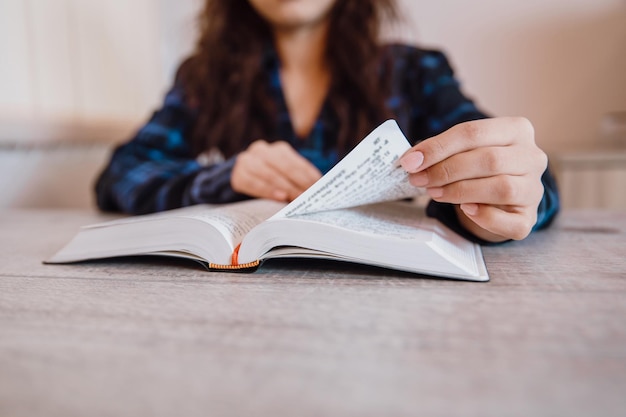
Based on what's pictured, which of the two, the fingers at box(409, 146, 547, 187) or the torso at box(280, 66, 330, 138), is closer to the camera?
the fingers at box(409, 146, 547, 187)

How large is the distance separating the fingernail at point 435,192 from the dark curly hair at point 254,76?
0.64 m

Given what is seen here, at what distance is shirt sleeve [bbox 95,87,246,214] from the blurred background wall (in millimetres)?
382

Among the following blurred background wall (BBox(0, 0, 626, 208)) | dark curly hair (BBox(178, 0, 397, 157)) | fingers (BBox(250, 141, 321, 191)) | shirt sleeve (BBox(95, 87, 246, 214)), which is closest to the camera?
fingers (BBox(250, 141, 321, 191))

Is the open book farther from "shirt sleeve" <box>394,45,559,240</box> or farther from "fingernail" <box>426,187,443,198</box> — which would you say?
"shirt sleeve" <box>394,45,559,240</box>

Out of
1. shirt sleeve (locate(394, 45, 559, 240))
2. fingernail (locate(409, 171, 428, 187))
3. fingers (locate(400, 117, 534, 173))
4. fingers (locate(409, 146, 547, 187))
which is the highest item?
shirt sleeve (locate(394, 45, 559, 240))

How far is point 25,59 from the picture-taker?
1218mm

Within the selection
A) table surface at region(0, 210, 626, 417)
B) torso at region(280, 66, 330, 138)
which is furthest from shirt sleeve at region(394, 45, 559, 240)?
table surface at region(0, 210, 626, 417)

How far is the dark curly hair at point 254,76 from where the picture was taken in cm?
115

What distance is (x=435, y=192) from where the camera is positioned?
51 centimetres

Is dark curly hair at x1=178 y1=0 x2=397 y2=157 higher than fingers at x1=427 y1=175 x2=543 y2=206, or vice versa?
dark curly hair at x1=178 y1=0 x2=397 y2=157

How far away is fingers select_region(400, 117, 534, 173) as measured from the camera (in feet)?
1.54

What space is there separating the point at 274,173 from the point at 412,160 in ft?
0.94

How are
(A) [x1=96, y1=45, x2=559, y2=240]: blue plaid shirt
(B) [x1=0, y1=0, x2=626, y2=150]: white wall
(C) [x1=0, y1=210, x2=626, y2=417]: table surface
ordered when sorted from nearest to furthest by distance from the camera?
(C) [x1=0, y1=210, x2=626, y2=417]: table surface < (A) [x1=96, y1=45, x2=559, y2=240]: blue plaid shirt < (B) [x1=0, y1=0, x2=626, y2=150]: white wall

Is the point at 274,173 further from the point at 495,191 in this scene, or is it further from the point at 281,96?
the point at 281,96
